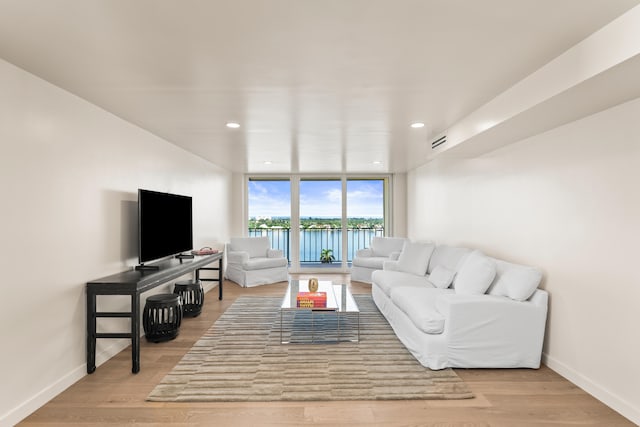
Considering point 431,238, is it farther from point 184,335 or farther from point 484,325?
point 184,335

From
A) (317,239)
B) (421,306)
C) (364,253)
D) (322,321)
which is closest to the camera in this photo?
(421,306)

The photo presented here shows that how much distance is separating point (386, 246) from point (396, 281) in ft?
8.98

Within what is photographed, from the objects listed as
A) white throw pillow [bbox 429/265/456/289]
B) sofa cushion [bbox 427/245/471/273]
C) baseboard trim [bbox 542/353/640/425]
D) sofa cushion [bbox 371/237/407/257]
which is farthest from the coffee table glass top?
sofa cushion [bbox 371/237/407/257]

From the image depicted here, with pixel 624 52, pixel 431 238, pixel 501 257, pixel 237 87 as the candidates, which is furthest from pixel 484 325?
pixel 431 238

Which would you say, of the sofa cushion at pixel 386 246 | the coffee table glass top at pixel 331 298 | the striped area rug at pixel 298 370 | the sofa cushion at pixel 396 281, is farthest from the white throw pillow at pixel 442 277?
the sofa cushion at pixel 386 246

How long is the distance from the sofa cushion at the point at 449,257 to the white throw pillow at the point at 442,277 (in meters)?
0.09

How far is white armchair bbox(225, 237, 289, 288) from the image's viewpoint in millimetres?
6957

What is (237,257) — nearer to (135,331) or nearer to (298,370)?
(135,331)

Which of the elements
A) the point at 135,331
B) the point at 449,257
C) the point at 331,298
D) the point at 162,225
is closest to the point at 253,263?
the point at 331,298

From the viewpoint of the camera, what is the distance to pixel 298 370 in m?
3.22

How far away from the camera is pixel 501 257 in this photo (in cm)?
408

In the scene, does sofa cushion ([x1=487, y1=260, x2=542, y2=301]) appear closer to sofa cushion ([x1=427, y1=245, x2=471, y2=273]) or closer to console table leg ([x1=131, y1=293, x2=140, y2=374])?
sofa cushion ([x1=427, y1=245, x2=471, y2=273])

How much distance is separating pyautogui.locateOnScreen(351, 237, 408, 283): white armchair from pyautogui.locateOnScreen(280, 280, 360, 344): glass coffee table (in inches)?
81.8

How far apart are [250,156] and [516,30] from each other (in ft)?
15.0
